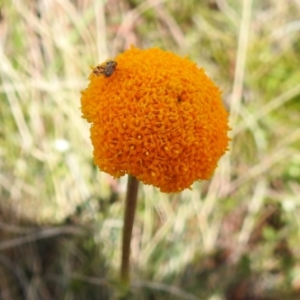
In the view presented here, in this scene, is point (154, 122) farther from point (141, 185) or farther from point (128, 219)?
point (141, 185)

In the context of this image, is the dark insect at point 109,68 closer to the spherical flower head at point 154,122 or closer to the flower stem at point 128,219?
the spherical flower head at point 154,122

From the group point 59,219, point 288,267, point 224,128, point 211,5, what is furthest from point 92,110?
point 211,5

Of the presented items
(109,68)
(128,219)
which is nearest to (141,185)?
(128,219)

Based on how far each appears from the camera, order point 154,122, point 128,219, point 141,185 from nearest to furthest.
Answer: point 154,122 < point 128,219 < point 141,185

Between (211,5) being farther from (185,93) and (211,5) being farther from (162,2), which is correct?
(185,93)

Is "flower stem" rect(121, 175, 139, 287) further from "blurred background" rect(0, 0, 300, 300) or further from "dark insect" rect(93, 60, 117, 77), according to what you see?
"blurred background" rect(0, 0, 300, 300)

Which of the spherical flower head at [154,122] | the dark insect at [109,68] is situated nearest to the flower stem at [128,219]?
the spherical flower head at [154,122]
